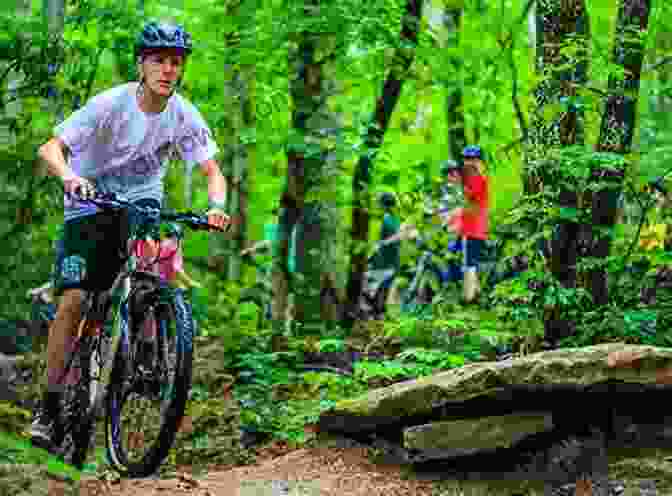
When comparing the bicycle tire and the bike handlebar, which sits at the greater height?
the bike handlebar

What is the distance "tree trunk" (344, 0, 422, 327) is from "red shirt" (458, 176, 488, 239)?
1031 mm

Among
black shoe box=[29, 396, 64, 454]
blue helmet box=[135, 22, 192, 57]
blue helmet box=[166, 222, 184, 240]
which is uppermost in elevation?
blue helmet box=[135, 22, 192, 57]

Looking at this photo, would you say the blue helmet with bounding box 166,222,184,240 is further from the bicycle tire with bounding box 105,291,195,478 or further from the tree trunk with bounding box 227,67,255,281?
the tree trunk with bounding box 227,67,255,281

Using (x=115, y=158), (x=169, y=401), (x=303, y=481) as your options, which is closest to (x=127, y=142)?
(x=115, y=158)

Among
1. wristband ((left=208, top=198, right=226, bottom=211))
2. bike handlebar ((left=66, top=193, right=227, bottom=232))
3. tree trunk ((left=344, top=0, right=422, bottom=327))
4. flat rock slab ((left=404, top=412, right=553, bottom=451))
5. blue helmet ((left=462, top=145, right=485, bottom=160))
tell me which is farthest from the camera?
blue helmet ((left=462, top=145, right=485, bottom=160))

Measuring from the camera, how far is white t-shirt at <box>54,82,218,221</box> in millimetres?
5105

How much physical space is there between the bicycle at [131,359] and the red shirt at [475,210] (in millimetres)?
5295

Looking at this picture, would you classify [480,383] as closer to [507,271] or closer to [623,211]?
[623,211]

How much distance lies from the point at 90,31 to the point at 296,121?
241cm

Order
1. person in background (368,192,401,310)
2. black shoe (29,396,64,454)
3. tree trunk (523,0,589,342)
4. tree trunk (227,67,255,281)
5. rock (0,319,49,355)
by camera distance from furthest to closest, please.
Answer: tree trunk (227,67,255,281) < person in background (368,192,401,310) < rock (0,319,49,355) < tree trunk (523,0,589,342) < black shoe (29,396,64,454)

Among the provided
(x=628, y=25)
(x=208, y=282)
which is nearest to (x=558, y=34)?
(x=628, y=25)

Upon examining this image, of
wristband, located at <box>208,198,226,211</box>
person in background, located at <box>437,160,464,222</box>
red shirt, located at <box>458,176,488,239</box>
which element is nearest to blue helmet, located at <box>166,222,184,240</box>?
wristband, located at <box>208,198,226,211</box>

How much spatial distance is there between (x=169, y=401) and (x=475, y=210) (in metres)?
6.88

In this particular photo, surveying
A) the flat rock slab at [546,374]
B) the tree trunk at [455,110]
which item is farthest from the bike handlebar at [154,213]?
the tree trunk at [455,110]
